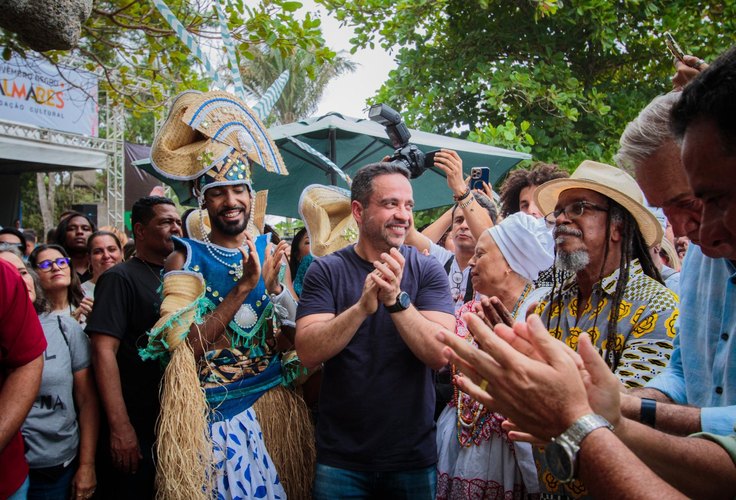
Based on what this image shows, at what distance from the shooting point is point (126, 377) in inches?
130

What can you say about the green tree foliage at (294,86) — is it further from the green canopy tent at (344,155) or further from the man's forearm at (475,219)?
the man's forearm at (475,219)

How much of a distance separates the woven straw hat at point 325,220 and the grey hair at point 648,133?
1.96 meters

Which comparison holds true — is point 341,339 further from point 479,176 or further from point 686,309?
point 479,176

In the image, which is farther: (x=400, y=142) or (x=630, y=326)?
(x=400, y=142)

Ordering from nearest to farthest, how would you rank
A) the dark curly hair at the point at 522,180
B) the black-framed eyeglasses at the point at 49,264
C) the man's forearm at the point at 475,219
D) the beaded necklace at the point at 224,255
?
the beaded necklace at the point at 224,255
the man's forearm at the point at 475,219
the black-framed eyeglasses at the point at 49,264
the dark curly hair at the point at 522,180

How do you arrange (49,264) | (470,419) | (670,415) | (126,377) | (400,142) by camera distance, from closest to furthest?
(670,415) → (470,419) → (126,377) → (49,264) → (400,142)

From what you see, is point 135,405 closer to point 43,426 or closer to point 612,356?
point 43,426

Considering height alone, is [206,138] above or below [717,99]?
above

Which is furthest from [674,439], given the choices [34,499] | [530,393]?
[34,499]

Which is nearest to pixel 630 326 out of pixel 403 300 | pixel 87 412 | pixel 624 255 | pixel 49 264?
pixel 624 255

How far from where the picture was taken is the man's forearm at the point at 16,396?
7.97 feet

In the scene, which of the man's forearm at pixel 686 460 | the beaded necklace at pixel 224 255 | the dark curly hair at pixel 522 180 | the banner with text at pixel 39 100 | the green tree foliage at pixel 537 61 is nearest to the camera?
the man's forearm at pixel 686 460

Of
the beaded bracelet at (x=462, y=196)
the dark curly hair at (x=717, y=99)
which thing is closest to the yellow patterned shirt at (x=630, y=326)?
the dark curly hair at (x=717, y=99)

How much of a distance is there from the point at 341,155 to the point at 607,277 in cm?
459
